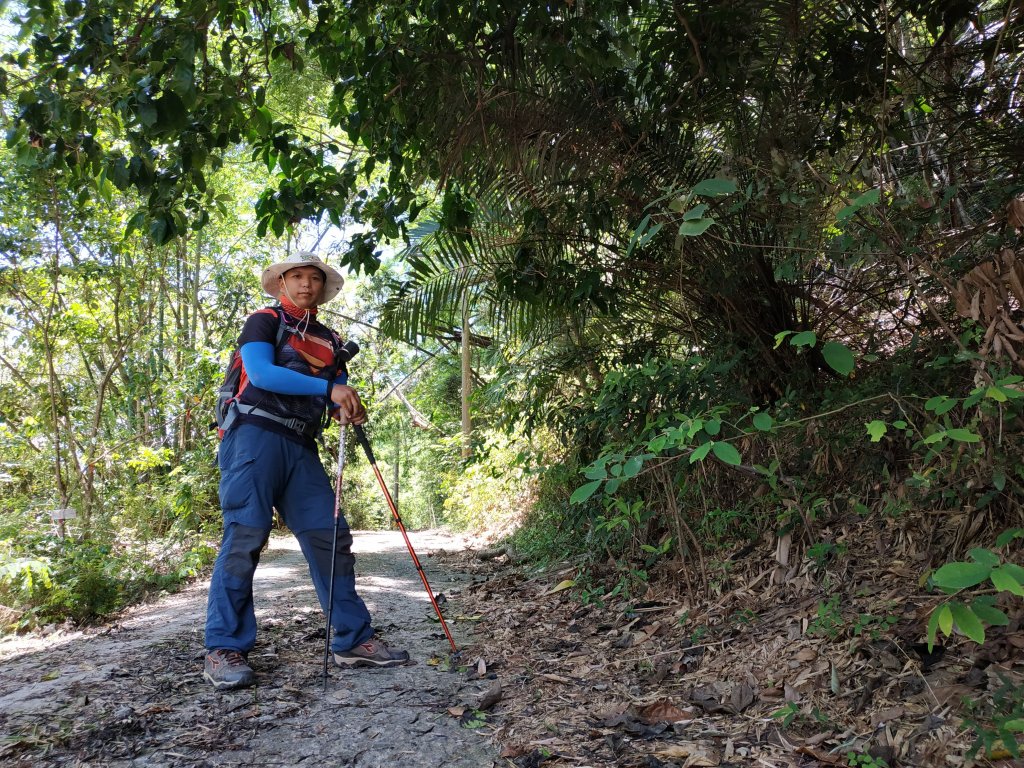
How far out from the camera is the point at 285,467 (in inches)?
146

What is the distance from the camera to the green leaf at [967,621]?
5.10ft

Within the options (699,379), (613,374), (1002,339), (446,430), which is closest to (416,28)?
(613,374)

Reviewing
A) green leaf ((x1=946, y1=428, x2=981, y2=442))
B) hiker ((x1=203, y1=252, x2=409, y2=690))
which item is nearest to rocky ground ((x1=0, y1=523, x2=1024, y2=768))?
hiker ((x1=203, y1=252, x2=409, y2=690))

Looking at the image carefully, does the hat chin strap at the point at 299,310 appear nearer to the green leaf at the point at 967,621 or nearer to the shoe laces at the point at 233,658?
the shoe laces at the point at 233,658

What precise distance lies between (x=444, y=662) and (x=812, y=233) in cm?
304

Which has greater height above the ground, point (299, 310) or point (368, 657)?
point (299, 310)

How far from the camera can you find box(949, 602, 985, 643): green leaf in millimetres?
1554

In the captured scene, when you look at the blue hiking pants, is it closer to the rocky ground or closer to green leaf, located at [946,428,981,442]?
the rocky ground

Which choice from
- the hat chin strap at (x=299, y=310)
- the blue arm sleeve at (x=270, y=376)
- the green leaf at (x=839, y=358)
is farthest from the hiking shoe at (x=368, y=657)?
the green leaf at (x=839, y=358)

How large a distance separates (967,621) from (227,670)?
120 inches

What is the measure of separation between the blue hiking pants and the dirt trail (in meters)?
0.25

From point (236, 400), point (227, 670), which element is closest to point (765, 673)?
point (227, 670)

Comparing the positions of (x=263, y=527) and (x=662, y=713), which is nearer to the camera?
(x=662, y=713)

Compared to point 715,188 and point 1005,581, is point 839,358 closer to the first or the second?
point 715,188
